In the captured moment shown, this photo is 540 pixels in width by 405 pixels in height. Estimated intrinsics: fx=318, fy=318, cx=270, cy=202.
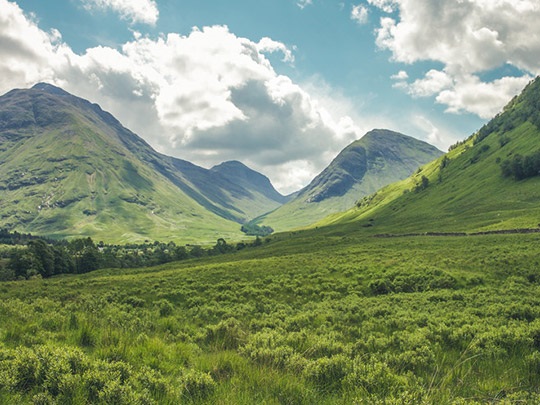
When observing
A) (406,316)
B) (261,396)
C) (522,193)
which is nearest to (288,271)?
(406,316)

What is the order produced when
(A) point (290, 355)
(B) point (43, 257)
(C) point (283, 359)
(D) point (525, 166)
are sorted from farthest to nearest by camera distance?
(D) point (525, 166) < (B) point (43, 257) < (A) point (290, 355) < (C) point (283, 359)

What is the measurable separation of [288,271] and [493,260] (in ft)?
85.4

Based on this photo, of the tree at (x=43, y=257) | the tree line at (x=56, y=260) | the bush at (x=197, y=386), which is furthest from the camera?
the tree at (x=43, y=257)

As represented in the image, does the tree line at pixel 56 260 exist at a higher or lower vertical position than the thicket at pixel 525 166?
lower

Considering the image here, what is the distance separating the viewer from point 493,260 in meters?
38.0

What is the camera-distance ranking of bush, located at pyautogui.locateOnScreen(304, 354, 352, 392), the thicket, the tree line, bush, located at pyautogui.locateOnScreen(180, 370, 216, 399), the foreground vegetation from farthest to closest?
1. the thicket
2. the tree line
3. bush, located at pyautogui.locateOnScreen(304, 354, 352, 392)
4. bush, located at pyautogui.locateOnScreen(180, 370, 216, 399)
5. the foreground vegetation

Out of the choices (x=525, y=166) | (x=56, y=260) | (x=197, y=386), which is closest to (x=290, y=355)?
(x=197, y=386)

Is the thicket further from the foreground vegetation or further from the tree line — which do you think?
the foreground vegetation

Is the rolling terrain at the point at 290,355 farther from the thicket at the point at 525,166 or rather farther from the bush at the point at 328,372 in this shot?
the thicket at the point at 525,166

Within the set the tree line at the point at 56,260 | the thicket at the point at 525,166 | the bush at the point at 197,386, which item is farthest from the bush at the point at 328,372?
the thicket at the point at 525,166

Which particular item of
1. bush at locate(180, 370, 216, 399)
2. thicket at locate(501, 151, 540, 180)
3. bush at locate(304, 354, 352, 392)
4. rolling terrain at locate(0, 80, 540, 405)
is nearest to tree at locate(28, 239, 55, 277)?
rolling terrain at locate(0, 80, 540, 405)

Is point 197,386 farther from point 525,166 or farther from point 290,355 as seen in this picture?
point 525,166

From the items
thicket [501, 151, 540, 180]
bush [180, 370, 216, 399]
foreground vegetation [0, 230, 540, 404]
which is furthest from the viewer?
thicket [501, 151, 540, 180]

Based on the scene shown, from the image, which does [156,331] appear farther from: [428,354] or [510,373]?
[510,373]
